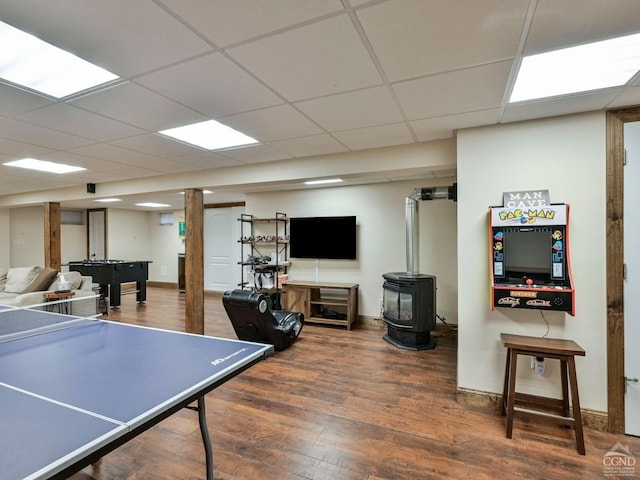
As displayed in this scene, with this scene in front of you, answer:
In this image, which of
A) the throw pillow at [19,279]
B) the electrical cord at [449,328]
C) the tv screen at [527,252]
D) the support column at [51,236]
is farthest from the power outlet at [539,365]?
the support column at [51,236]

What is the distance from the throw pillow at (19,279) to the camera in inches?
206

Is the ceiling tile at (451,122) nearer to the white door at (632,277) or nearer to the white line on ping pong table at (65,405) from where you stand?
the white door at (632,277)

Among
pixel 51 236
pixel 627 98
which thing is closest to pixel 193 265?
pixel 51 236

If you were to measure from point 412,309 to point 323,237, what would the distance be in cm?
218

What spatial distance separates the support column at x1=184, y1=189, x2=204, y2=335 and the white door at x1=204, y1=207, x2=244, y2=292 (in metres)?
3.19

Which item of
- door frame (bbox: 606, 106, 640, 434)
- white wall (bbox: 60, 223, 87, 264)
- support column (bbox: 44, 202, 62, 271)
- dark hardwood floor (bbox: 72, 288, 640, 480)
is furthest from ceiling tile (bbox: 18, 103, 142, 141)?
white wall (bbox: 60, 223, 87, 264)

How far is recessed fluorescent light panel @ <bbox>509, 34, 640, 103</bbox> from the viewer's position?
164cm

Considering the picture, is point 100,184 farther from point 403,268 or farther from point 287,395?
point 403,268

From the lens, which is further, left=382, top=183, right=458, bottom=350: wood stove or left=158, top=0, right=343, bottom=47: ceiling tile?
left=382, top=183, right=458, bottom=350: wood stove

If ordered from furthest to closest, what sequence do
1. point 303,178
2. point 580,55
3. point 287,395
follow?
point 303,178 → point 287,395 → point 580,55

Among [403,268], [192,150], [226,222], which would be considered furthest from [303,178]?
[226,222]

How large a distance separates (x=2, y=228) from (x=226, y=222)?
5.44 m

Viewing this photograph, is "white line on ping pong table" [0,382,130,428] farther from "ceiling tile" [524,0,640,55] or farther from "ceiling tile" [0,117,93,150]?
"ceiling tile" [0,117,93,150]

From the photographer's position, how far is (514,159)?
2596 mm
